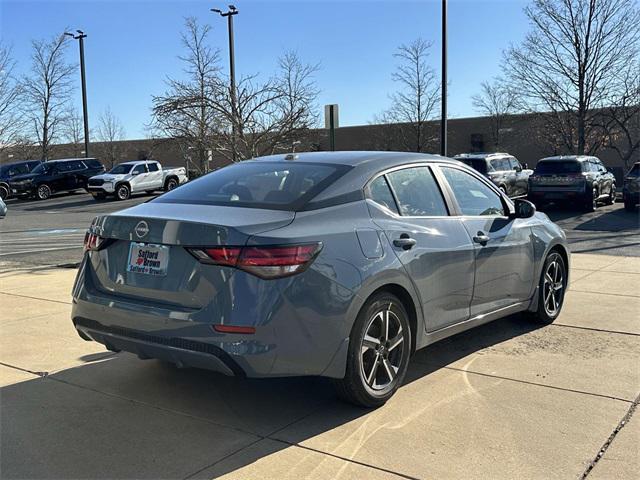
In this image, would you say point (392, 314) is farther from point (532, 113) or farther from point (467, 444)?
point (532, 113)

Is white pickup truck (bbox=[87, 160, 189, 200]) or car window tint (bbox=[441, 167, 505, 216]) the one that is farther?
white pickup truck (bbox=[87, 160, 189, 200])

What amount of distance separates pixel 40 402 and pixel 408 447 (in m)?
2.43

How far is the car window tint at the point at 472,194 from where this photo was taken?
16.6 ft

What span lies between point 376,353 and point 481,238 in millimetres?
1466

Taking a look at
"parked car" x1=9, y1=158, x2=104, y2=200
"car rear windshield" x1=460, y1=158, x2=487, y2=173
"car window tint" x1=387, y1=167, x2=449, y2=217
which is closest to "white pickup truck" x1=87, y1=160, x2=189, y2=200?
"parked car" x1=9, y1=158, x2=104, y2=200

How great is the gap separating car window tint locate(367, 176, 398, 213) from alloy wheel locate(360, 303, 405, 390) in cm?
71

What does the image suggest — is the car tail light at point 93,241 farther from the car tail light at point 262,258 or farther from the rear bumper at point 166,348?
the car tail light at point 262,258

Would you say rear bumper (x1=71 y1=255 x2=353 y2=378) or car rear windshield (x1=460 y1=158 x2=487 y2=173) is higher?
car rear windshield (x1=460 y1=158 x2=487 y2=173)

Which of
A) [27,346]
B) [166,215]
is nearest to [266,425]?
[166,215]

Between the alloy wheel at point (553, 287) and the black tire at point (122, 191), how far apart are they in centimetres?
2609

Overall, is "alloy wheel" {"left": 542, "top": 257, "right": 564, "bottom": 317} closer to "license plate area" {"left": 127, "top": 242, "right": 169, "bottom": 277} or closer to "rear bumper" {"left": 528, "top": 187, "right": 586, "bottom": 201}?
"license plate area" {"left": 127, "top": 242, "right": 169, "bottom": 277}

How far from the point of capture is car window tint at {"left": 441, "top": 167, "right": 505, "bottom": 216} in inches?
200

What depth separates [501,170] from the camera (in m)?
20.5

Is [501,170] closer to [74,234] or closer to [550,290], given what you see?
[74,234]
